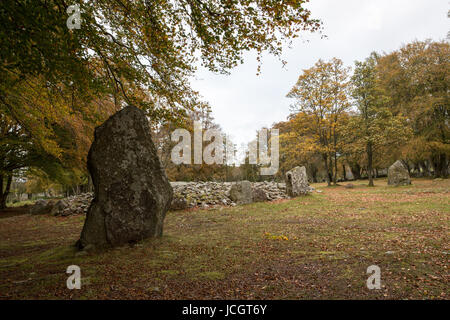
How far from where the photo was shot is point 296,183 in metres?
15.1

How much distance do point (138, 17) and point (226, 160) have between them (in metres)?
29.5

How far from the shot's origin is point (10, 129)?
1426cm

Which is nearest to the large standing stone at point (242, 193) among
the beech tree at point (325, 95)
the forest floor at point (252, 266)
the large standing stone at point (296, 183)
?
the large standing stone at point (296, 183)

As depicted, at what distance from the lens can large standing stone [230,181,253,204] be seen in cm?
1294

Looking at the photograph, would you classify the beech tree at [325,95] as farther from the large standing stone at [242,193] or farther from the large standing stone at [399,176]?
the large standing stone at [242,193]

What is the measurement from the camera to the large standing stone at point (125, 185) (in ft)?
16.3

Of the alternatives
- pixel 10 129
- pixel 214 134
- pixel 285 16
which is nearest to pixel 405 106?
pixel 214 134

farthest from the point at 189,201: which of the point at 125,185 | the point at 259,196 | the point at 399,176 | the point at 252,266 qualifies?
the point at 399,176

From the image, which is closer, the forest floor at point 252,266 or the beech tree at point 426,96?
the forest floor at point 252,266

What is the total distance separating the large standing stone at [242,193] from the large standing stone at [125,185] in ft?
24.7

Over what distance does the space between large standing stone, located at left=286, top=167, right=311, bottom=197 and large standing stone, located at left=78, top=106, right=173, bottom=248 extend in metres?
10.8

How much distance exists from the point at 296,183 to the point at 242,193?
4193mm
